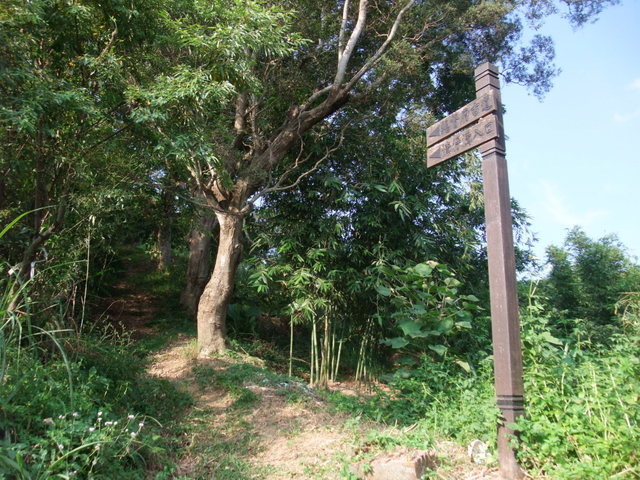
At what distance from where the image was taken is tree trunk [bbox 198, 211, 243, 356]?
6035 mm

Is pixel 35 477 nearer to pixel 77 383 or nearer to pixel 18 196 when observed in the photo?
pixel 77 383

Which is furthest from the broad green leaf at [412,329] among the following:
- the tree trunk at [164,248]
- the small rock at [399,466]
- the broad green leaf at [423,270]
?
the tree trunk at [164,248]

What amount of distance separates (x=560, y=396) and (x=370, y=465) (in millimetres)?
1163

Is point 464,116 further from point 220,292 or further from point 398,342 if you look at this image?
point 220,292

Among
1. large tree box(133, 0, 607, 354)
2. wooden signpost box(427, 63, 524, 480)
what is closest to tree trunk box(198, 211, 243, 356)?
large tree box(133, 0, 607, 354)

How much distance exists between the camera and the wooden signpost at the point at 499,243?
2633mm

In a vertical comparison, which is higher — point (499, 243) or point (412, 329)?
point (499, 243)

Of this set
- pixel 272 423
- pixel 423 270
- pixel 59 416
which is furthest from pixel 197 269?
pixel 59 416

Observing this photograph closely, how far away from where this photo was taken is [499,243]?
2869 mm

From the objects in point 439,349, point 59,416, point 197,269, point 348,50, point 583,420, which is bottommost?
point 59,416

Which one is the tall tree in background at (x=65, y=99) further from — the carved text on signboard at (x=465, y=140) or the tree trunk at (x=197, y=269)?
the tree trunk at (x=197, y=269)

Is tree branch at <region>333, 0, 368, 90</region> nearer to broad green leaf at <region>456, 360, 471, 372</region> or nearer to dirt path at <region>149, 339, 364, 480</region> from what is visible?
dirt path at <region>149, 339, 364, 480</region>

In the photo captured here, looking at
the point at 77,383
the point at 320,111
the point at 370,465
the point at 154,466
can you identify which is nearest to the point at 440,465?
the point at 370,465

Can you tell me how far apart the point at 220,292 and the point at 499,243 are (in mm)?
4105
